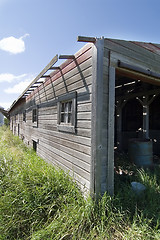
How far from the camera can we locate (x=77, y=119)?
10.8ft

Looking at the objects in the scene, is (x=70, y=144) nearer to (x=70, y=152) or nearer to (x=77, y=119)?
(x=70, y=152)

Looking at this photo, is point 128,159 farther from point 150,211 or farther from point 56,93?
point 56,93

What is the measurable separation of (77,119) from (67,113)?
29.6 inches

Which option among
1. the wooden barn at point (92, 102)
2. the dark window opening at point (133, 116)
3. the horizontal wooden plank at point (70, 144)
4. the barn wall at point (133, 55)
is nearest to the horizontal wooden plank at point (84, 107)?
the wooden barn at point (92, 102)

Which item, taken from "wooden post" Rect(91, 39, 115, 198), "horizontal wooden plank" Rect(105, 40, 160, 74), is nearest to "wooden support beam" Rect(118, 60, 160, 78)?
"horizontal wooden plank" Rect(105, 40, 160, 74)

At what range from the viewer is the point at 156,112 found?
812 centimetres

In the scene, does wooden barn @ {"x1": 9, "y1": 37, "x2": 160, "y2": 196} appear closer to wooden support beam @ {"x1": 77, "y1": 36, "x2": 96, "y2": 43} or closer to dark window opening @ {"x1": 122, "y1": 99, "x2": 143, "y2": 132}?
wooden support beam @ {"x1": 77, "y1": 36, "x2": 96, "y2": 43}

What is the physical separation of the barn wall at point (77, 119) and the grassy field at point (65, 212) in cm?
44

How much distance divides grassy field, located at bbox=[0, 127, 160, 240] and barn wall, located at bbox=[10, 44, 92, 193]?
0.44 m

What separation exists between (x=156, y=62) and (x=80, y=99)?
2184mm

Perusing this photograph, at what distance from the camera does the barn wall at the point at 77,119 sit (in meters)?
2.93

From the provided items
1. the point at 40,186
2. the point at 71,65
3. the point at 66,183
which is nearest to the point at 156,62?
the point at 71,65

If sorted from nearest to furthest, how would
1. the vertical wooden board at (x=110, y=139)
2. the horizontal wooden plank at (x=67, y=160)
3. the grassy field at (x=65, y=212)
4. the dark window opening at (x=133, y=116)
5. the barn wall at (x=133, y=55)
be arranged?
the grassy field at (x=65, y=212)
the vertical wooden board at (x=110, y=139)
the barn wall at (x=133, y=55)
the horizontal wooden plank at (x=67, y=160)
the dark window opening at (x=133, y=116)

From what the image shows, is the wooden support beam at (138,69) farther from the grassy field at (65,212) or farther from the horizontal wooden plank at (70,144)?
the grassy field at (65,212)
